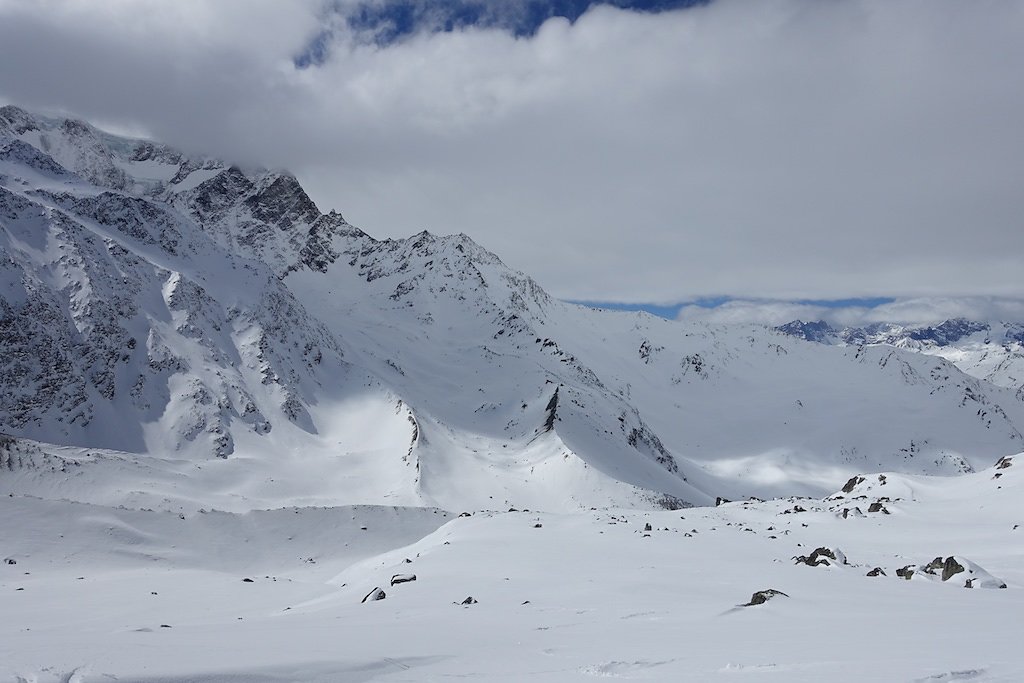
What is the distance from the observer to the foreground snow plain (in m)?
6.83

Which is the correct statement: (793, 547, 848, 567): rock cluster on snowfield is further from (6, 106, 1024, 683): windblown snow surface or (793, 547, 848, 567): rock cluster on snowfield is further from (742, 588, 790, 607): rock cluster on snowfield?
(742, 588, 790, 607): rock cluster on snowfield

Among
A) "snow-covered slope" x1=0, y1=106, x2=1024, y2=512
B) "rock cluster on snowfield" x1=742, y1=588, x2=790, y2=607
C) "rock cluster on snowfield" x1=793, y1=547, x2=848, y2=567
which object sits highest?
"snow-covered slope" x1=0, y1=106, x2=1024, y2=512

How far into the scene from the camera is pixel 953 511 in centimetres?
2580

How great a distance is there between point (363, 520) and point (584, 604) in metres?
35.4

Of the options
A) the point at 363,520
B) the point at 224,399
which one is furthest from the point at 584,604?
the point at 224,399

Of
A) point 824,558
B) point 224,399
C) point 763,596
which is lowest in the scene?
point 824,558

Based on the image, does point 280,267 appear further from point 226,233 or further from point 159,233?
point 159,233

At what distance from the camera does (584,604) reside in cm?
1243

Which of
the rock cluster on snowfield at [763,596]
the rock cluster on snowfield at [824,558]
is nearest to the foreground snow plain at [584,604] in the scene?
the rock cluster on snowfield at [763,596]

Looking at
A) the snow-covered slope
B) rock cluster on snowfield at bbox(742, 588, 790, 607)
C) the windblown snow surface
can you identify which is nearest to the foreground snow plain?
the windblown snow surface

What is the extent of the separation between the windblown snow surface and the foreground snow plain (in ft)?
0.29

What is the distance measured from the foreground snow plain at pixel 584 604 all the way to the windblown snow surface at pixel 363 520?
88 mm

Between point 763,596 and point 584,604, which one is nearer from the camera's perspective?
point 763,596

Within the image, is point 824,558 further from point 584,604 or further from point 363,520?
point 363,520
